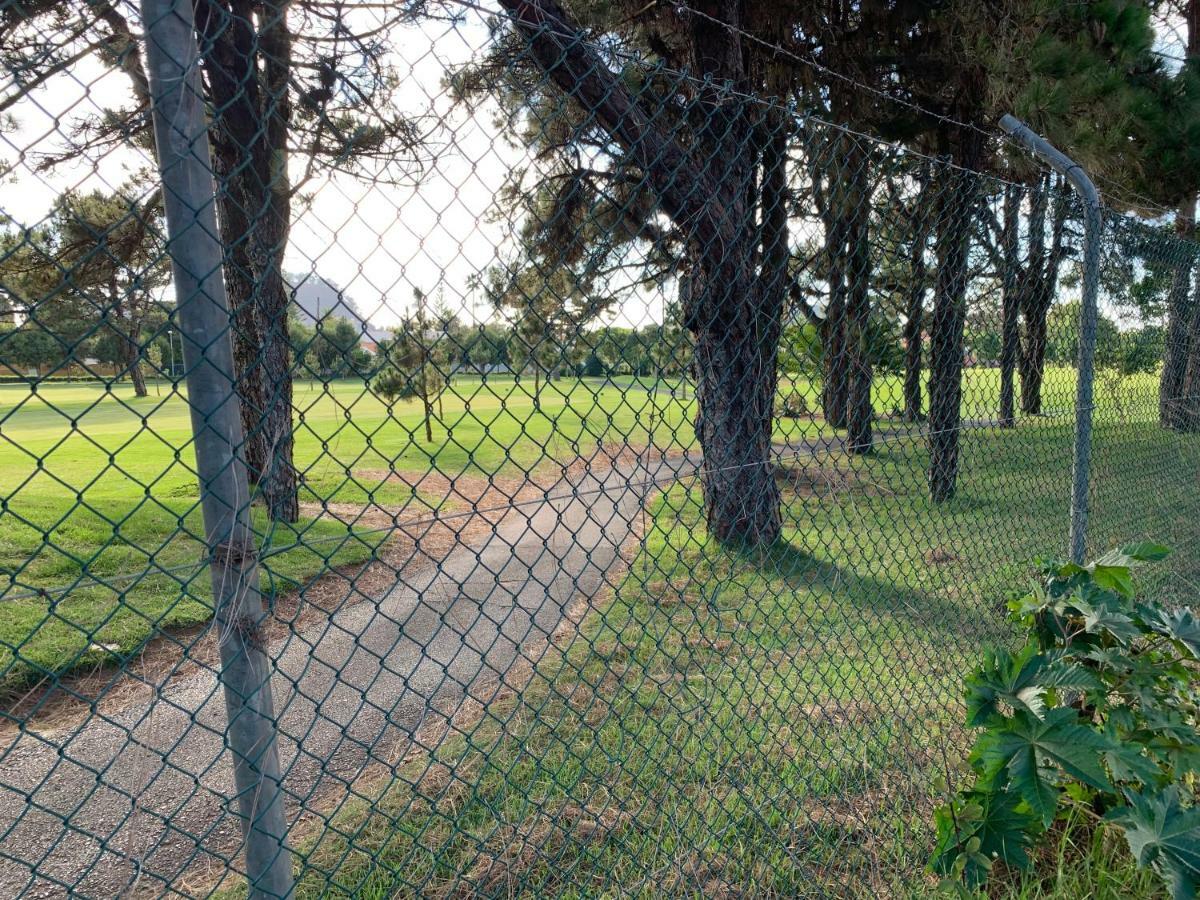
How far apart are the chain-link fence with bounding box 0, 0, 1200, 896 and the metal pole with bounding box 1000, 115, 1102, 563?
187mm

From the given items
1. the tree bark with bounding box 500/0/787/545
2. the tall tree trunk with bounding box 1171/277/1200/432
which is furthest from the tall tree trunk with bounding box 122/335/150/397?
the tall tree trunk with bounding box 1171/277/1200/432

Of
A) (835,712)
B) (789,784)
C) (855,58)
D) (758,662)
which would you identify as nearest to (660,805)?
(789,784)

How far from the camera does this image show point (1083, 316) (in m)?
3.26

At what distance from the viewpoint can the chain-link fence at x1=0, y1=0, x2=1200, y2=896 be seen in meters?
1.29

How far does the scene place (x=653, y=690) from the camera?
358 cm

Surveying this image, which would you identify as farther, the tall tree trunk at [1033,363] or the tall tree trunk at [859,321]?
the tall tree trunk at [1033,363]

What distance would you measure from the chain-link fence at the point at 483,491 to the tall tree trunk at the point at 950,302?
9cm

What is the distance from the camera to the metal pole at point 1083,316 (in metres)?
3.21

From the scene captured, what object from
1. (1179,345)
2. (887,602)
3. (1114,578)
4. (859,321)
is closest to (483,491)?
(859,321)

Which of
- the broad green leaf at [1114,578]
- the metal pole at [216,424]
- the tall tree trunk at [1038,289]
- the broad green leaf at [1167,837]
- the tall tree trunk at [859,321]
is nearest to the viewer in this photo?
the metal pole at [216,424]

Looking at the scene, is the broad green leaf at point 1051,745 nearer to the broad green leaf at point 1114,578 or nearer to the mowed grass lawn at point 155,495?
the broad green leaf at point 1114,578

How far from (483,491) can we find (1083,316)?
8.81 ft

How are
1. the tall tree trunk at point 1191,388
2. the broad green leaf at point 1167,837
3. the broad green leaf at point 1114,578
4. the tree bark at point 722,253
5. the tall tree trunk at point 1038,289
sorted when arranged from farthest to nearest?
the tall tree trunk at point 1191,388, the tall tree trunk at point 1038,289, the tree bark at point 722,253, the broad green leaf at point 1114,578, the broad green leaf at point 1167,837

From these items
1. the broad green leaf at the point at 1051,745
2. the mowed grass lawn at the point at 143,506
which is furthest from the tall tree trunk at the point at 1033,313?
the broad green leaf at the point at 1051,745
